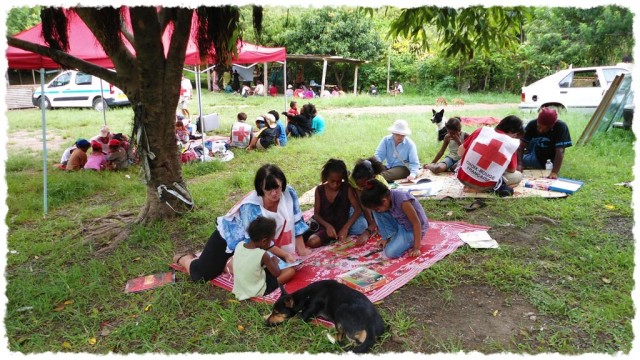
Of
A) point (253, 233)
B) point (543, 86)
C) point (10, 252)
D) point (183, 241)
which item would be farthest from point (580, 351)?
point (543, 86)

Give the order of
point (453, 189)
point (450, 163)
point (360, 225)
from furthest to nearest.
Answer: point (450, 163) < point (453, 189) < point (360, 225)

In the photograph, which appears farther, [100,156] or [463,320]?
[100,156]

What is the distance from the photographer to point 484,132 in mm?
4926

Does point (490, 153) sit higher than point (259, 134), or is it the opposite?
point (490, 153)

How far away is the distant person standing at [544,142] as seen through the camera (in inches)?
218

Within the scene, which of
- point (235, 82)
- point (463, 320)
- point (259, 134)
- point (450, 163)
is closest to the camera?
point (463, 320)

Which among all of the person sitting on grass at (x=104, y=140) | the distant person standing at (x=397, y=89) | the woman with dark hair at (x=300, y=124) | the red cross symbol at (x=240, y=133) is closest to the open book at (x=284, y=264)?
the person sitting on grass at (x=104, y=140)

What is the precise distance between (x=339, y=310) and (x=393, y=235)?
1363 mm

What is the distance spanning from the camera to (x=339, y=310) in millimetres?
2553

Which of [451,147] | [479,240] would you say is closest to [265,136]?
[451,147]

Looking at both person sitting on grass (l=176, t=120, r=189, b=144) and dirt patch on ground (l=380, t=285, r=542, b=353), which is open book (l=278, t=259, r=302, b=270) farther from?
person sitting on grass (l=176, t=120, r=189, b=144)

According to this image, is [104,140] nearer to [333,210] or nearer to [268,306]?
[333,210]

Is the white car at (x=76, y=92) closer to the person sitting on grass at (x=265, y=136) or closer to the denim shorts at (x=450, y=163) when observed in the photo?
the person sitting on grass at (x=265, y=136)

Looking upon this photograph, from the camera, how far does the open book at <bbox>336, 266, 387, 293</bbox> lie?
3.13 metres
